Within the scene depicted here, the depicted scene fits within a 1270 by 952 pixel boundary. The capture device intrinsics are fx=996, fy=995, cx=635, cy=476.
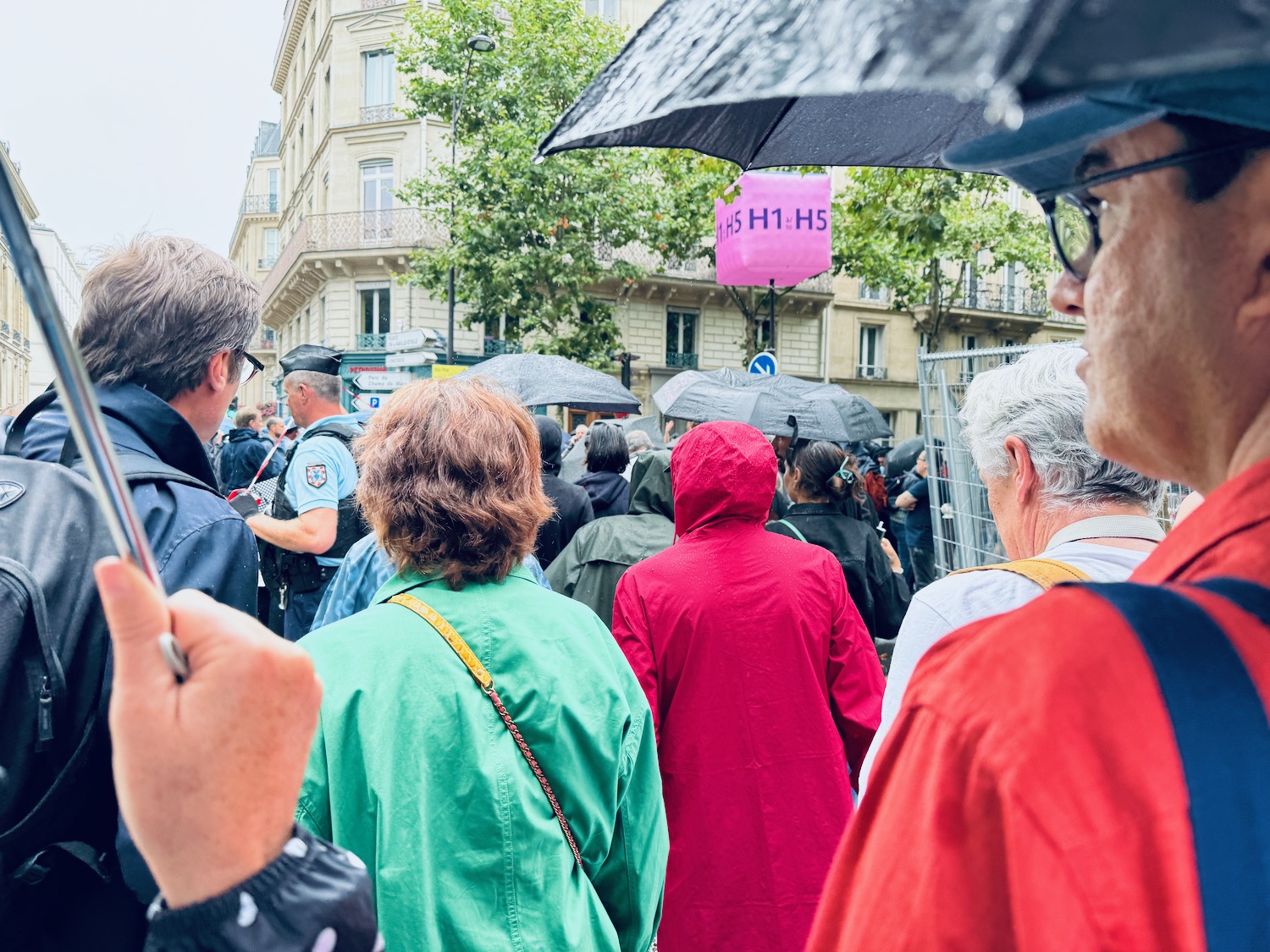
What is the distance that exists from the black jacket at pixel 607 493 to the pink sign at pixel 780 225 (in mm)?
3753

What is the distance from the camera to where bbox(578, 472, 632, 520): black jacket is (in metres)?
5.87

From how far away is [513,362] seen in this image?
8602 mm

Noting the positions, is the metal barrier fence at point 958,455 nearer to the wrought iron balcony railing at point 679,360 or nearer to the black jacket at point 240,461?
the black jacket at point 240,461

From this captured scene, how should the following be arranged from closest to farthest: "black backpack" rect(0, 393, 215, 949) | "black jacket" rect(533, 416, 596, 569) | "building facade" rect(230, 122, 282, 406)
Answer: "black backpack" rect(0, 393, 215, 949), "black jacket" rect(533, 416, 596, 569), "building facade" rect(230, 122, 282, 406)

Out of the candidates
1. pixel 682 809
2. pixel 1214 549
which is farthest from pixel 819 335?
pixel 1214 549

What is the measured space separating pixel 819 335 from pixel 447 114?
15.4 meters

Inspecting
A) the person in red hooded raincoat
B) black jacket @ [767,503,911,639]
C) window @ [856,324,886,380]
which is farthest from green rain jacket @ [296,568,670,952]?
window @ [856,324,886,380]

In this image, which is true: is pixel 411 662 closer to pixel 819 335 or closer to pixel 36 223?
pixel 36 223

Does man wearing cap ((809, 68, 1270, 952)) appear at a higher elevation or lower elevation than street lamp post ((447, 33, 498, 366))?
lower

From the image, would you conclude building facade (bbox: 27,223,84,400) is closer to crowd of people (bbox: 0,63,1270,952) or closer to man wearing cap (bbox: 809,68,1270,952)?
crowd of people (bbox: 0,63,1270,952)

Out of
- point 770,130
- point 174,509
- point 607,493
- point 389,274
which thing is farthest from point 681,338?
point 174,509

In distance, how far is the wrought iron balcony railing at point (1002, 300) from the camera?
3581cm

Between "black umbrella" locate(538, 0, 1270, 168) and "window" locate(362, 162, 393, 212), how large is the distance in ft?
96.6

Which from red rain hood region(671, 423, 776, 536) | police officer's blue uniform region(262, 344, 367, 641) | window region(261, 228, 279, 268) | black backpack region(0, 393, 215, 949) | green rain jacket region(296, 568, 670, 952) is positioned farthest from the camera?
window region(261, 228, 279, 268)
